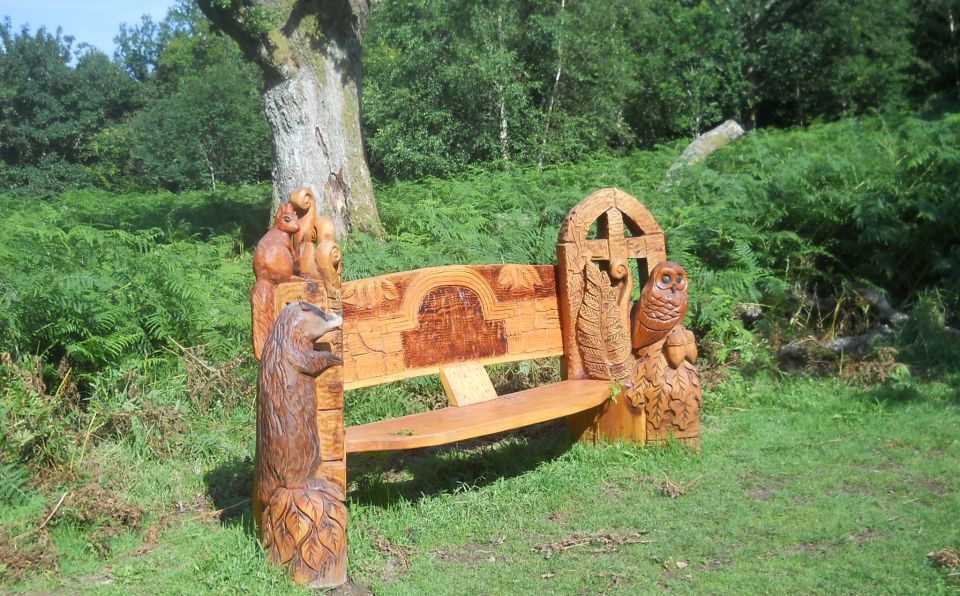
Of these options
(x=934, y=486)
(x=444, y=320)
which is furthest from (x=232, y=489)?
(x=934, y=486)

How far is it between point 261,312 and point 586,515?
191cm

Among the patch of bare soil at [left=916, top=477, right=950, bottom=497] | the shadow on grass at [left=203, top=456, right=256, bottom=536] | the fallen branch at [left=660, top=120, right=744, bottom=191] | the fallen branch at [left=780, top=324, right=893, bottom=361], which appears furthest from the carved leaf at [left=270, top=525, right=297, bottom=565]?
the fallen branch at [left=660, top=120, right=744, bottom=191]

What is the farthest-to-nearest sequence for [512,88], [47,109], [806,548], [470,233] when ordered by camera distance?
1. [47,109]
2. [512,88]
3. [470,233]
4. [806,548]

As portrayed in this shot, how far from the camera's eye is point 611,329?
510 centimetres

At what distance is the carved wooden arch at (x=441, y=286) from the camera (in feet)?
15.3

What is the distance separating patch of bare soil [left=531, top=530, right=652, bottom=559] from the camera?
13.2 ft

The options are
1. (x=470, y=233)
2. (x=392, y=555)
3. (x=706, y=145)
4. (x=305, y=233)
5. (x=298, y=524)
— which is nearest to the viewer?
(x=298, y=524)

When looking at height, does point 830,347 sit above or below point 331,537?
above

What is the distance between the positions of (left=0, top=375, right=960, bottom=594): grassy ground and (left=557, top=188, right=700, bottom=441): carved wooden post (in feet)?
0.69

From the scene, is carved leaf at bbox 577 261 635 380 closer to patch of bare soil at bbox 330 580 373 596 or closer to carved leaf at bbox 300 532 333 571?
patch of bare soil at bbox 330 580 373 596

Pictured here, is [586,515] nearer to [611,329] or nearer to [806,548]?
[806,548]

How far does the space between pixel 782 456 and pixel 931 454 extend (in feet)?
2.74

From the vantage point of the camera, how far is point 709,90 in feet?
55.6

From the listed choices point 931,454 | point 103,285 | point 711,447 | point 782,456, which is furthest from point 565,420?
point 103,285
